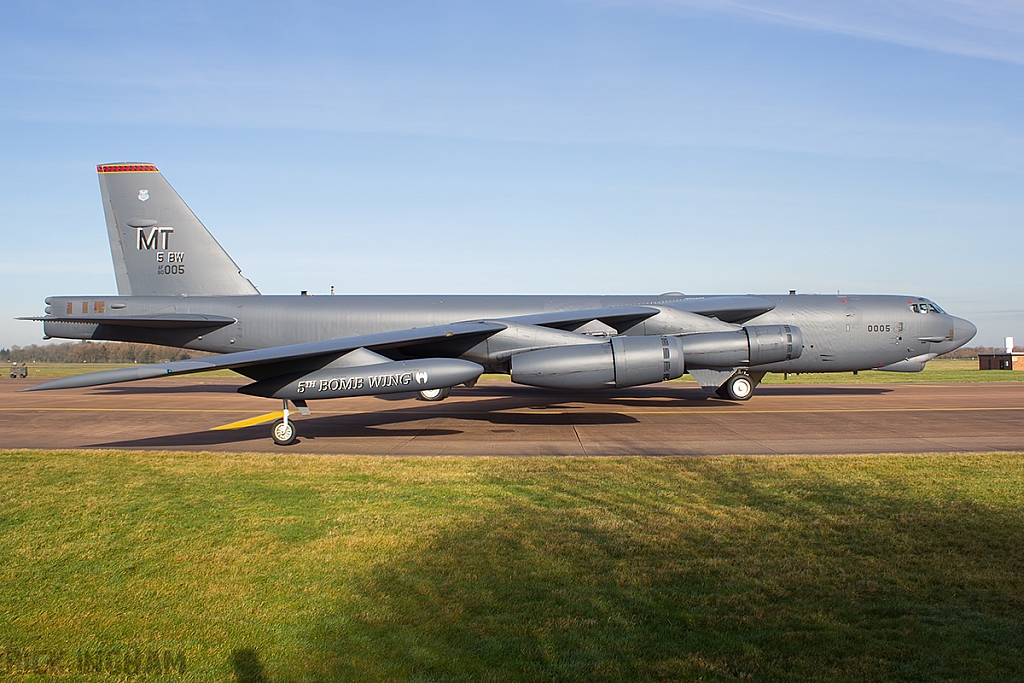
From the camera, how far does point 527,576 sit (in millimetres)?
5555

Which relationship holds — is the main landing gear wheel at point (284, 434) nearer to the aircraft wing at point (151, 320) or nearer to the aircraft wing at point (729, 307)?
the aircraft wing at point (151, 320)

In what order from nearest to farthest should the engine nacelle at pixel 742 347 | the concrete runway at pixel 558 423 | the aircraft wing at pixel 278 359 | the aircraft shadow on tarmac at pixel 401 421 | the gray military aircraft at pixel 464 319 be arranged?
1. the aircraft wing at pixel 278 359
2. the concrete runway at pixel 558 423
3. the aircraft shadow on tarmac at pixel 401 421
4. the engine nacelle at pixel 742 347
5. the gray military aircraft at pixel 464 319

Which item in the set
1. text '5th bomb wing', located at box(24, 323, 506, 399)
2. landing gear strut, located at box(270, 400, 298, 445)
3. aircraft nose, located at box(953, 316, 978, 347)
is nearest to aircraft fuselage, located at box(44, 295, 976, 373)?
aircraft nose, located at box(953, 316, 978, 347)

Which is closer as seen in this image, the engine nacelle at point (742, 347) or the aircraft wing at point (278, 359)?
the aircraft wing at point (278, 359)

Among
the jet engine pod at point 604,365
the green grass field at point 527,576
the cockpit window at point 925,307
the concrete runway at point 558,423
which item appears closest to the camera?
the green grass field at point 527,576

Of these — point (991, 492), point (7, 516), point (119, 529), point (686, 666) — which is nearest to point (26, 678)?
point (119, 529)

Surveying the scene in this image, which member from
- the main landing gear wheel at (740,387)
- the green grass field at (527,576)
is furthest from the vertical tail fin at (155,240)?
the main landing gear wheel at (740,387)

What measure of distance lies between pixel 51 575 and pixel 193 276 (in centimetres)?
1572

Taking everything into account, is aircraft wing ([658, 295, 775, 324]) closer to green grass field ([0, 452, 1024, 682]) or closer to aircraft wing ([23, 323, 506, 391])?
aircraft wing ([23, 323, 506, 391])

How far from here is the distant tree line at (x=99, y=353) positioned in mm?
74256

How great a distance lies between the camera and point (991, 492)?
8.40 m

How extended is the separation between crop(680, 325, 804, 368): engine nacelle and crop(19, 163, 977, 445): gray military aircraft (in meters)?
0.03

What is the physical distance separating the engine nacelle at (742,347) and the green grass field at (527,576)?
22.7 feet

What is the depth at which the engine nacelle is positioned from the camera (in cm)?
1634
